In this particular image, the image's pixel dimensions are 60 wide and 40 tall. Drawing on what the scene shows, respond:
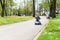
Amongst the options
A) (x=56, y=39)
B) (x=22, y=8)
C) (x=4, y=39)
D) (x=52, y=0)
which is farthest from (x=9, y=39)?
(x=22, y=8)

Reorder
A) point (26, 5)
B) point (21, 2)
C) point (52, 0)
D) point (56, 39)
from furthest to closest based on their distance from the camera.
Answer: point (21, 2) → point (26, 5) → point (52, 0) → point (56, 39)

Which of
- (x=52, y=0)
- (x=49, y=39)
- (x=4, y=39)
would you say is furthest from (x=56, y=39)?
(x=52, y=0)

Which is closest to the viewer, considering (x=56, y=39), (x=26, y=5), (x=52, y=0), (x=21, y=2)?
(x=56, y=39)

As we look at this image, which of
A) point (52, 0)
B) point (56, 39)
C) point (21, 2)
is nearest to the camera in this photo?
point (56, 39)

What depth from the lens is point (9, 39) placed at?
37.4 ft

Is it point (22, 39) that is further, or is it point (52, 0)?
point (52, 0)

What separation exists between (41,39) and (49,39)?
0.41m

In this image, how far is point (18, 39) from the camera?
11.4 m

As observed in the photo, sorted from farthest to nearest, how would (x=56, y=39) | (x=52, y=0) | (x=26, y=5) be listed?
(x=26, y=5) → (x=52, y=0) → (x=56, y=39)

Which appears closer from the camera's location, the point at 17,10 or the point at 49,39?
the point at 49,39

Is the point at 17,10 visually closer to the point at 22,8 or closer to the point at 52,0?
the point at 22,8

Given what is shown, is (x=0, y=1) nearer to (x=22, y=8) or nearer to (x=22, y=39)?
Answer: (x=22, y=39)

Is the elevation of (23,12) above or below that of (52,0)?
below

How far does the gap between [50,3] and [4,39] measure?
39.0 m
